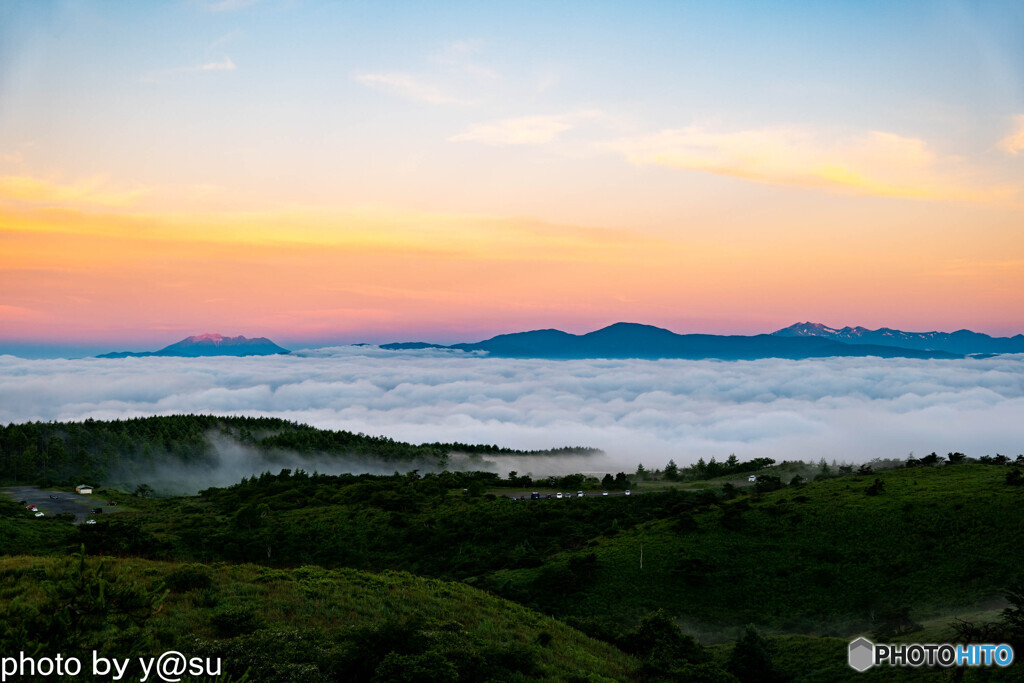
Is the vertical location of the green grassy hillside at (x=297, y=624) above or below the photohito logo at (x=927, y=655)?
above

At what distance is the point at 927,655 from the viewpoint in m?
29.3

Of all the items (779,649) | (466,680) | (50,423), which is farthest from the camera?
(50,423)

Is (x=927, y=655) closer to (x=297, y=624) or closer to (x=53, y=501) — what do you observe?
(x=297, y=624)

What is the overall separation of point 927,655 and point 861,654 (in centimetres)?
349

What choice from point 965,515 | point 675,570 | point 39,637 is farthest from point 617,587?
point 39,637

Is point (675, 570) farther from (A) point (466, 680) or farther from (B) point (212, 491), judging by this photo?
(B) point (212, 491)

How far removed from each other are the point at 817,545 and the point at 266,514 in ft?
262

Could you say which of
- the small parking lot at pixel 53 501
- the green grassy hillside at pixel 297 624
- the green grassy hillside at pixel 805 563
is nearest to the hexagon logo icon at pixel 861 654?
the green grassy hillside at pixel 297 624

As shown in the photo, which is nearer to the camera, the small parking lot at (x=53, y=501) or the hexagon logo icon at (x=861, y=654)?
the hexagon logo icon at (x=861, y=654)

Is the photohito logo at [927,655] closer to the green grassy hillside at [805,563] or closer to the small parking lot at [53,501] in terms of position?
the green grassy hillside at [805,563]

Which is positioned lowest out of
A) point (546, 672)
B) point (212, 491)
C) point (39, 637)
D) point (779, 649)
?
point (212, 491)

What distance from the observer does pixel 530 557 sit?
72625 millimetres

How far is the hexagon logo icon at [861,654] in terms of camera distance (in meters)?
30.8

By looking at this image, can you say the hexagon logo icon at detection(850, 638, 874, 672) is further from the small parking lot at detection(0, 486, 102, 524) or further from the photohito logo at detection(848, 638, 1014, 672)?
the small parking lot at detection(0, 486, 102, 524)
